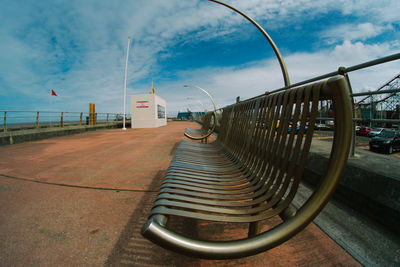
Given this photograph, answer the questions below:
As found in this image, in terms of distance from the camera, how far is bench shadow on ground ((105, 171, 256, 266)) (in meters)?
1.27

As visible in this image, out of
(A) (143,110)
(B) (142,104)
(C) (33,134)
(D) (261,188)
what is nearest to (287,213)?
(D) (261,188)

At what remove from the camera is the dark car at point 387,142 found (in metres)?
10.7

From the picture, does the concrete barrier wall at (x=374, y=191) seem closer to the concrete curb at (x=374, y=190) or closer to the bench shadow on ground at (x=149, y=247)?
the concrete curb at (x=374, y=190)

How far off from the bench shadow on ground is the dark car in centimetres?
1363

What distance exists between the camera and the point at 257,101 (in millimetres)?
1955

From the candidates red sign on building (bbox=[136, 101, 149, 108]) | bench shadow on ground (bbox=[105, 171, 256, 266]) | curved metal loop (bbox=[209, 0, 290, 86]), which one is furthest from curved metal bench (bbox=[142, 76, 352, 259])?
red sign on building (bbox=[136, 101, 149, 108])

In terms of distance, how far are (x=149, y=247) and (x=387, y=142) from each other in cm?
1435

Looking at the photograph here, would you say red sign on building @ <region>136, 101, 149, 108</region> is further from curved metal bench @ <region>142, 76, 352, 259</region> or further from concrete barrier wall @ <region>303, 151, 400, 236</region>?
concrete barrier wall @ <region>303, 151, 400, 236</region>

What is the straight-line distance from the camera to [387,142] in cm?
1073

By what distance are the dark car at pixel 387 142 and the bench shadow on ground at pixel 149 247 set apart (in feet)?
44.7

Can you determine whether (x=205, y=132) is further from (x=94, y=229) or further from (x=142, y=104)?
(x=142, y=104)

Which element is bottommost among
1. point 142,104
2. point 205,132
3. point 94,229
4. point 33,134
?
point 94,229

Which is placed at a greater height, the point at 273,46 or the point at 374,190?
the point at 273,46

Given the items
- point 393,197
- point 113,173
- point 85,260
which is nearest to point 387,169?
point 393,197
